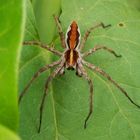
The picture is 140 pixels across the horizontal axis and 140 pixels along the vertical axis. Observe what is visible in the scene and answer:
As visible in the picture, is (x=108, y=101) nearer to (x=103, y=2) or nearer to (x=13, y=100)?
(x=103, y=2)

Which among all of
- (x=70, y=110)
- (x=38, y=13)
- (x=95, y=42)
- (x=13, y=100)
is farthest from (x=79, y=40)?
(x=13, y=100)

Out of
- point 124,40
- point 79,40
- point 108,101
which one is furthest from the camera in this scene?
point 79,40

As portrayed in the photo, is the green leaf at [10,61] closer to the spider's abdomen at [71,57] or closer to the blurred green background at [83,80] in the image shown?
the blurred green background at [83,80]

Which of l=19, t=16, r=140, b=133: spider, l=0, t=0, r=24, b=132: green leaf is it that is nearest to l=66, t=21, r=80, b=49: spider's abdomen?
l=19, t=16, r=140, b=133: spider

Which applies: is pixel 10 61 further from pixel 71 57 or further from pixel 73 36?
pixel 71 57

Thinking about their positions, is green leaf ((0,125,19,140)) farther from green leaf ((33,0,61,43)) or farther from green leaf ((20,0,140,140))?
green leaf ((33,0,61,43))

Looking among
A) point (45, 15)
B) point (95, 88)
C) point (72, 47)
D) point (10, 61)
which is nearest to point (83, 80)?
point (95, 88)
